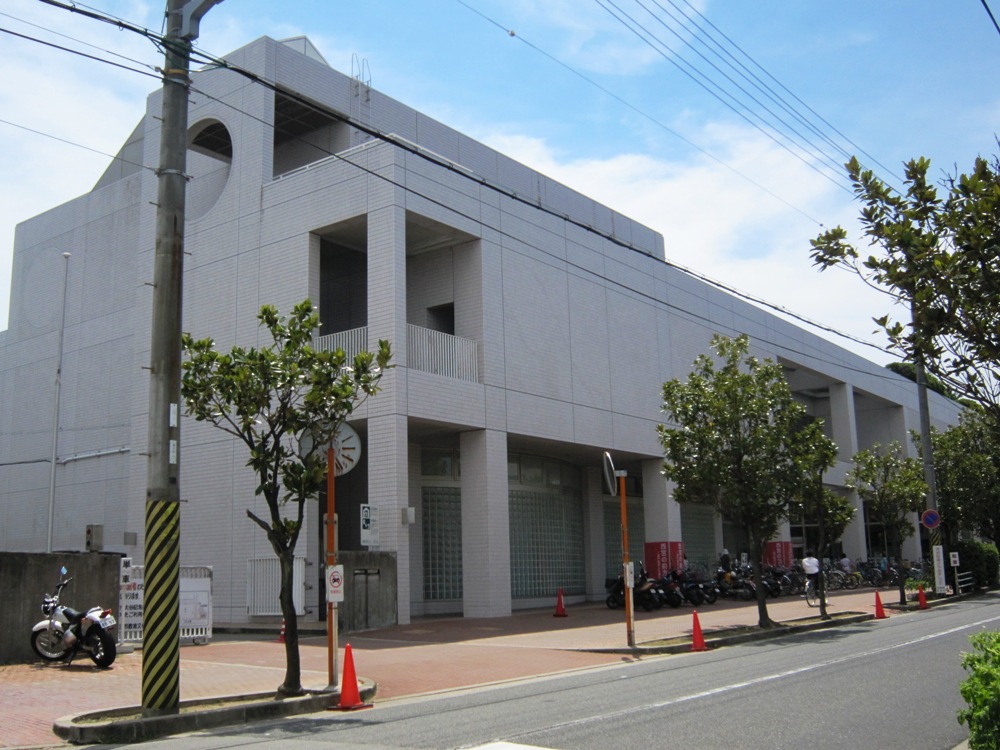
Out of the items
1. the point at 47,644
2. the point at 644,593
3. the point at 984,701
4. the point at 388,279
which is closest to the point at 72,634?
the point at 47,644

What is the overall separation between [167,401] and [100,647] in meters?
6.66

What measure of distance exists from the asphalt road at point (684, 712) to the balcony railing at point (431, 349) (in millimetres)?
11487

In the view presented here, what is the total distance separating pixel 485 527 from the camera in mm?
25703

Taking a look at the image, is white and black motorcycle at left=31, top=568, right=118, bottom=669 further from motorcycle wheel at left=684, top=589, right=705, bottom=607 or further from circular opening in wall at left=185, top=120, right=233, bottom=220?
motorcycle wheel at left=684, top=589, right=705, bottom=607

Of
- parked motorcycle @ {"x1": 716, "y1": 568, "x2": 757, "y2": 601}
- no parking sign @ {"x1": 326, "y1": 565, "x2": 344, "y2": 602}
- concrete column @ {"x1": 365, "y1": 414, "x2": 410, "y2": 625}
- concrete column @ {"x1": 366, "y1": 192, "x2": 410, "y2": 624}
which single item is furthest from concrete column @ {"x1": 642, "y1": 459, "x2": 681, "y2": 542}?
no parking sign @ {"x1": 326, "y1": 565, "x2": 344, "y2": 602}

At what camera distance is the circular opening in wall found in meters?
30.3

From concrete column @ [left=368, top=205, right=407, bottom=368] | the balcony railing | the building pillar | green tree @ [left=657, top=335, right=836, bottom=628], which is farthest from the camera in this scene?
the building pillar

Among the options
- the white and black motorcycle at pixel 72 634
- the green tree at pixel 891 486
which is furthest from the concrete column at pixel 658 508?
the white and black motorcycle at pixel 72 634

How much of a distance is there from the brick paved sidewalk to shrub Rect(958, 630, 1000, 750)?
8.18 metres

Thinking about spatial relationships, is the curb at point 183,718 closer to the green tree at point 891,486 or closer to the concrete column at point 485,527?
the concrete column at point 485,527

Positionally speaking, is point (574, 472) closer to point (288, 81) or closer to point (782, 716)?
point (288, 81)

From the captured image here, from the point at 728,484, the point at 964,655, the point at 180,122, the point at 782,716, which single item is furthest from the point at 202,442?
the point at 964,655

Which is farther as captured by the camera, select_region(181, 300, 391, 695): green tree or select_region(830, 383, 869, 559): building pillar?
select_region(830, 383, 869, 559): building pillar

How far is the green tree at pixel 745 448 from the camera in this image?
73.7ft
